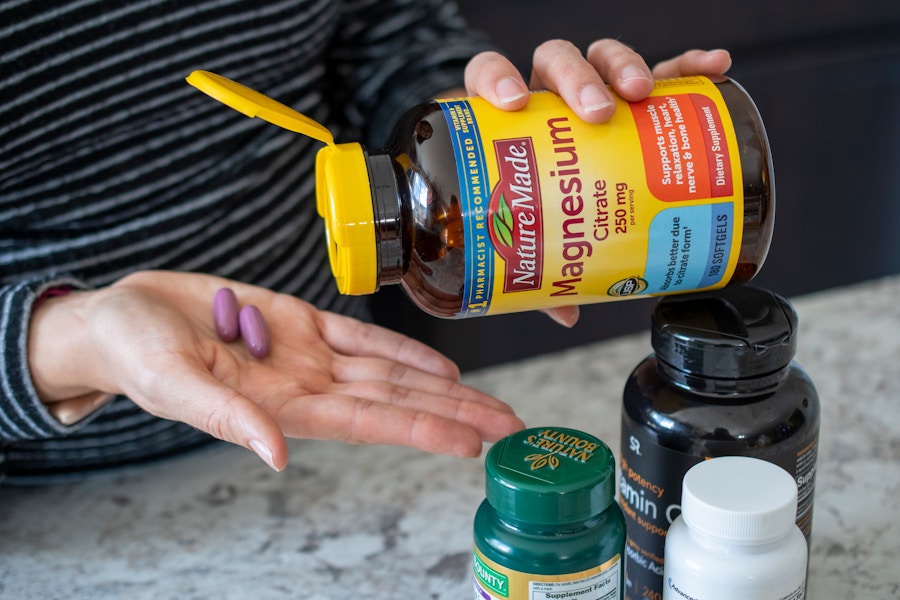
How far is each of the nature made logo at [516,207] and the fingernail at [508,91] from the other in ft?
0.13

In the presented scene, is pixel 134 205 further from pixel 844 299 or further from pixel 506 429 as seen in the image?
pixel 844 299

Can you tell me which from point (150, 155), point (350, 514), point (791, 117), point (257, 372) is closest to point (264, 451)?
point (257, 372)

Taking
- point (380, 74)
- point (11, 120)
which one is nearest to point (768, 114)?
point (380, 74)

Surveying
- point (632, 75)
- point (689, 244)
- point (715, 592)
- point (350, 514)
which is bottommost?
point (350, 514)

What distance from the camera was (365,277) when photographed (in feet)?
2.06

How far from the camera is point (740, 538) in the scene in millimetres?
511

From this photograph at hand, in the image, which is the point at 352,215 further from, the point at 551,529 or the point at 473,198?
the point at 551,529

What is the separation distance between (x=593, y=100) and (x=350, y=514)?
0.44 meters

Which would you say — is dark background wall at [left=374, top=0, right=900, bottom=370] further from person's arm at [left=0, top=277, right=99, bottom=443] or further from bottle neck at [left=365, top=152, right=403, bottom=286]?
bottle neck at [left=365, top=152, right=403, bottom=286]

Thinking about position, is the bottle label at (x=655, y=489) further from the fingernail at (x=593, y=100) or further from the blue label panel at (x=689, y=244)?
the fingernail at (x=593, y=100)

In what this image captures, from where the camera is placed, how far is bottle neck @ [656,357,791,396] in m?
0.59

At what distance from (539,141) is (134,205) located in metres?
0.52

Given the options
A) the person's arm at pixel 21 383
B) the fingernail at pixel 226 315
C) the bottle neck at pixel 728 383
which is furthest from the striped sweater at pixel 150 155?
the bottle neck at pixel 728 383

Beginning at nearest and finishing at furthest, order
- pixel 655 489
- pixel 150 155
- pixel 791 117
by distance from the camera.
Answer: pixel 655 489 < pixel 150 155 < pixel 791 117
